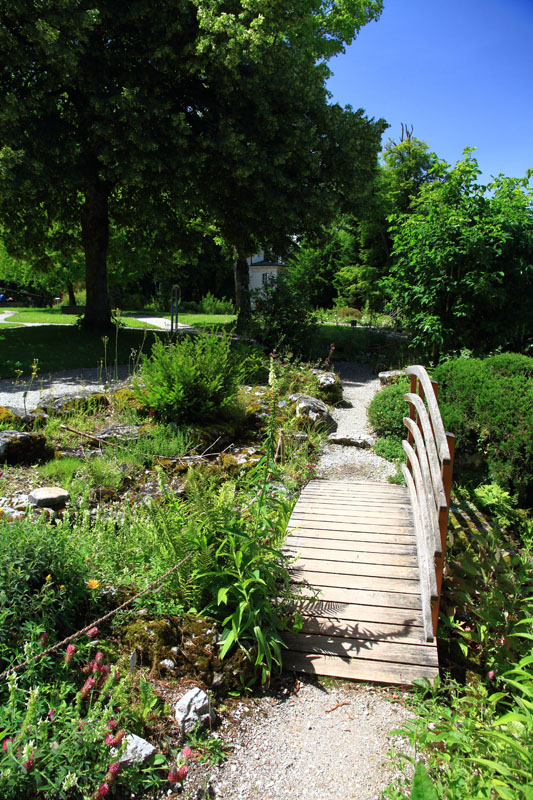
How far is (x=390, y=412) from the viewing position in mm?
7184

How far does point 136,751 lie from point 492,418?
4.44 metres

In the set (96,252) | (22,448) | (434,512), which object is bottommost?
(22,448)

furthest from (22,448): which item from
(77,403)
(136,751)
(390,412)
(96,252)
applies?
(96,252)

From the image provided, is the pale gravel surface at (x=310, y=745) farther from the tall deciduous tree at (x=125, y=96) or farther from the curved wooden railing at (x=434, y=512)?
the tall deciduous tree at (x=125, y=96)

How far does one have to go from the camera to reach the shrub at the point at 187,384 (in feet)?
19.5

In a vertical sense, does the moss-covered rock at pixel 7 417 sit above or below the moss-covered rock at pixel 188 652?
above

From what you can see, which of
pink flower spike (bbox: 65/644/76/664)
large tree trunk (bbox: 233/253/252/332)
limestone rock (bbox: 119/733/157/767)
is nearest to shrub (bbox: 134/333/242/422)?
pink flower spike (bbox: 65/644/76/664)

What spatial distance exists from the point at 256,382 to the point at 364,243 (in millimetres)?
22743

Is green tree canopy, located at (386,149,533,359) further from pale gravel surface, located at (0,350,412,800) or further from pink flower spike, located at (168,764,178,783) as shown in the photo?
pink flower spike, located at (168,764,178,783)

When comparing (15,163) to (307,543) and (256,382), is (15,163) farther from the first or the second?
(307,543)

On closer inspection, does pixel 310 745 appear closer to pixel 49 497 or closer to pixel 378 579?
pixel 378 579

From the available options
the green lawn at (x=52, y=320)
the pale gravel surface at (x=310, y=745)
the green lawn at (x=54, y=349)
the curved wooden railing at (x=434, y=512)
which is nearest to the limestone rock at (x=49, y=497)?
the pale gravel surface at (x=310, y=745)

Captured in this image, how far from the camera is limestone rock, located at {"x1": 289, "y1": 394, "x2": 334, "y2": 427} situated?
7156 millimetres

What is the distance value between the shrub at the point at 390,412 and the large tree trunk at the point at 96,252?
9330mm
